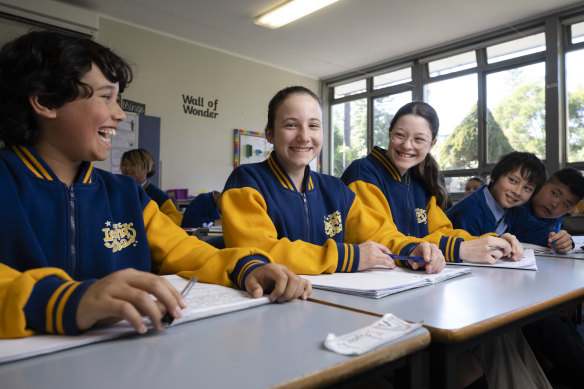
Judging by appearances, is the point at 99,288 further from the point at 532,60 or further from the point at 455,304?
the point at 532,60

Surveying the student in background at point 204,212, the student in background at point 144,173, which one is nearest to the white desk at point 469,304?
the student in background at point 204,212

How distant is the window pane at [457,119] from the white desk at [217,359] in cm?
496

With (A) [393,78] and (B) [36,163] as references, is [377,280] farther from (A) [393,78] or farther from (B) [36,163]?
(A) [393,78]

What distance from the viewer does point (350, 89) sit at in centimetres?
666

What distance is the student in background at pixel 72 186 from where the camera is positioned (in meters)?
0.81

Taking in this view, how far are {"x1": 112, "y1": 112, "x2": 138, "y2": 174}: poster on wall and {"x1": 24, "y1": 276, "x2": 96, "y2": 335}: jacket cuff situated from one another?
14.4 ft

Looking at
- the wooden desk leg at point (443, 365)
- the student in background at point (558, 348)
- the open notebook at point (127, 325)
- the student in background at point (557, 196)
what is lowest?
the student in background at point (558, 348)

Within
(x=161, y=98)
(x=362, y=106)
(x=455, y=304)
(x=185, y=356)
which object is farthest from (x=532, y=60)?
(x=185, y=356)

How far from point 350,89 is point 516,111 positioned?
253 cm

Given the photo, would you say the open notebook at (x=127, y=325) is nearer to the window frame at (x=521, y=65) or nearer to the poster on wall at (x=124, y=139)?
the poster on wall at (x=124, y=139)

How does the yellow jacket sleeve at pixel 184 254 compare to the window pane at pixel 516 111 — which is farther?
the window pane at pixel 516 111

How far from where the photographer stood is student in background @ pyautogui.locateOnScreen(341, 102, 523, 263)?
1669 millimetres

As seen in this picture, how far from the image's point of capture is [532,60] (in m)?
4.72

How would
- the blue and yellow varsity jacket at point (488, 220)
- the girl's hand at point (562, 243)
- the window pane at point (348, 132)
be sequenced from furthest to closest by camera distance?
the window pane at point (348, 132) < the blue and yellow varsity jacket at point (488, 220) < the girl's hand at point (562, 243)
